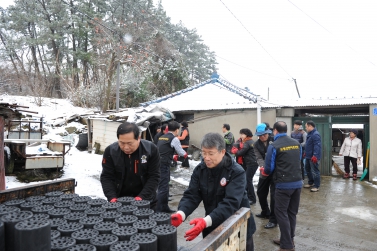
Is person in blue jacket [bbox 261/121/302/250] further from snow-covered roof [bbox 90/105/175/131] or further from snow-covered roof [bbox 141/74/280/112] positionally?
snow-covered roof [bbox 90/105/175/131]

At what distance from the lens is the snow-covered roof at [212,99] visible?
12.2m

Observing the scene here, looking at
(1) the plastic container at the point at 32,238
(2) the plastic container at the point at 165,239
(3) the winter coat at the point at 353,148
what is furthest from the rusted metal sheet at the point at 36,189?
(3) the winter coat at the point at 353,148

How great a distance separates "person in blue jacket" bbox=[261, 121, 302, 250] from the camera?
3898mm

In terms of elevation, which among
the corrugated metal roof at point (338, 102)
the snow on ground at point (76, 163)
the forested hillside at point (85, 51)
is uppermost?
the forested hillside at point (85, 51)

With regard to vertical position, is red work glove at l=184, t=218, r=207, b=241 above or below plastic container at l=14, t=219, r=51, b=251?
below

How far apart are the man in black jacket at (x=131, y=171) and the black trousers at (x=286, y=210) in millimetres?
1846

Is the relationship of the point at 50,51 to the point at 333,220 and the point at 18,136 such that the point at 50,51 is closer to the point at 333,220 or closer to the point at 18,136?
the point at 18,136

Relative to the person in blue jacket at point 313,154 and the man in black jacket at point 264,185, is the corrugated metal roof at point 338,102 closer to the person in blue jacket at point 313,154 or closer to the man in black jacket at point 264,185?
the person in blue jacket at point 313,154

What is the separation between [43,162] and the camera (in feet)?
26.1

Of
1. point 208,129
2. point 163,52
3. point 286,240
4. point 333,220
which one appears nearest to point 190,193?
point 286,240

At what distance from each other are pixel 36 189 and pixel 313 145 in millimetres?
7022

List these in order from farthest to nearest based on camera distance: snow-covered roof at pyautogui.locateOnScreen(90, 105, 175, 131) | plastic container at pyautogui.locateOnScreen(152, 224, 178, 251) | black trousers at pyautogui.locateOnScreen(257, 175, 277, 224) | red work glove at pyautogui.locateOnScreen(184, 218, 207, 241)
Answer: snow-covered roof at pyautogui.locateOnScreen(90, 105, 175, 131) → black trousers at pyautogui.locateOnScreen(257, 175, 277, 224) → red work glove at pyautogui.locateOnScreen(184, 218, 207, 241) → plastic container at pyautogui.locateOnScreen(152, 224, 178, 251)

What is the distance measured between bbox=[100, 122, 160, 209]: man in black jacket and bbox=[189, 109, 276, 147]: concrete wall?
8793mm

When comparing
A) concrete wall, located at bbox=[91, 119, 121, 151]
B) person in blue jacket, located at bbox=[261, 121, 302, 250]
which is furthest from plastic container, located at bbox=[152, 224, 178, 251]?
concrete wall, located at bbox=[91, 119, 121, 151]
